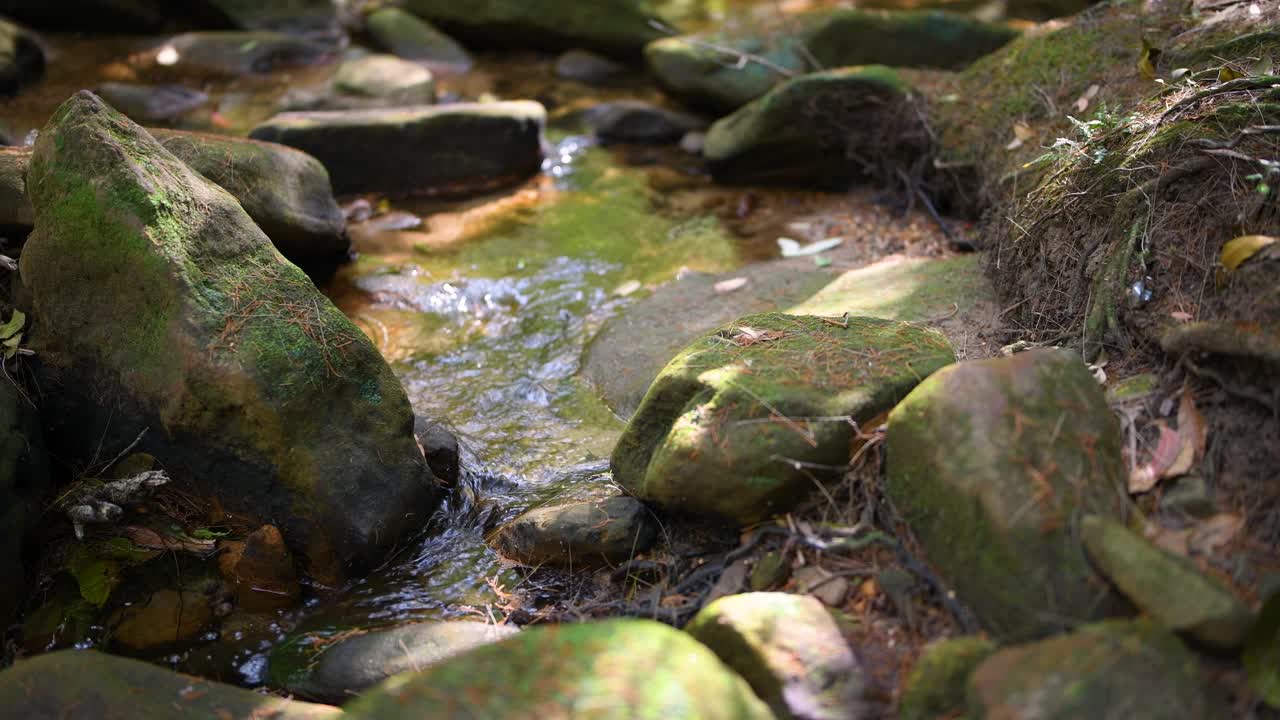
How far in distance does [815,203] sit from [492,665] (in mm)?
5011

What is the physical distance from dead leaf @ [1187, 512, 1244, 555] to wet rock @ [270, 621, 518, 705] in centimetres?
204

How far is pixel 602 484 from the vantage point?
3926mm

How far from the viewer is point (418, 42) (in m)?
9.43

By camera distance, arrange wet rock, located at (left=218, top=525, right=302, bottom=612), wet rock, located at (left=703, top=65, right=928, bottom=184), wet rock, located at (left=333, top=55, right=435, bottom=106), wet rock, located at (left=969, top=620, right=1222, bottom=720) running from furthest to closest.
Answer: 1. wet rock, located at (left=333, top=55, right=435, bottom=106)
2. wet rock, located at (left=703, top=65, right=928, bottom=184)
3. wet rock, located at (left=218, top=525, right=302, bottom=612)
4. wet rock, located at (left=969, top=620, right=1222, bottom=720)

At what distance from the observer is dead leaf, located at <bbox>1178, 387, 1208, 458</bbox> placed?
2672 mm

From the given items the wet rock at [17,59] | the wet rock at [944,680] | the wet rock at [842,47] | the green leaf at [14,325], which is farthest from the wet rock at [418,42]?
the wet rock at [944,680]

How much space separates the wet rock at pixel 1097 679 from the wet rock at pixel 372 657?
158 centimetres

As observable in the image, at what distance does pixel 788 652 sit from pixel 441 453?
1.96 metres

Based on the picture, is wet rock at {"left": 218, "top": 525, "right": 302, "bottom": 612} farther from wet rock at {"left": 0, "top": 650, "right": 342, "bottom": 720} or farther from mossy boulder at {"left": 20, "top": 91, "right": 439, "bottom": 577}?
wet rock at {"left": 0, "top": 650, "right": 342, "bottom": 720}

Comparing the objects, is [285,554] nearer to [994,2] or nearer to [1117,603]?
[1117,603]

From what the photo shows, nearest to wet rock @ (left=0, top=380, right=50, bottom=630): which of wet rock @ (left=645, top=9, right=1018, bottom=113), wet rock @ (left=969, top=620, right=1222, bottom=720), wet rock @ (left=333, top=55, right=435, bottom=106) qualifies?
wet rock @ (left=969, top=620, right=1222, bottom=720)

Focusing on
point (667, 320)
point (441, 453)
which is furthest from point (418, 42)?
point (441, 453)

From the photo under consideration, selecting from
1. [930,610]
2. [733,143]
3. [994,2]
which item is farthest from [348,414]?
[994,2]

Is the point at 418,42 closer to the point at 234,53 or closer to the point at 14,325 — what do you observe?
the point at 234,53
